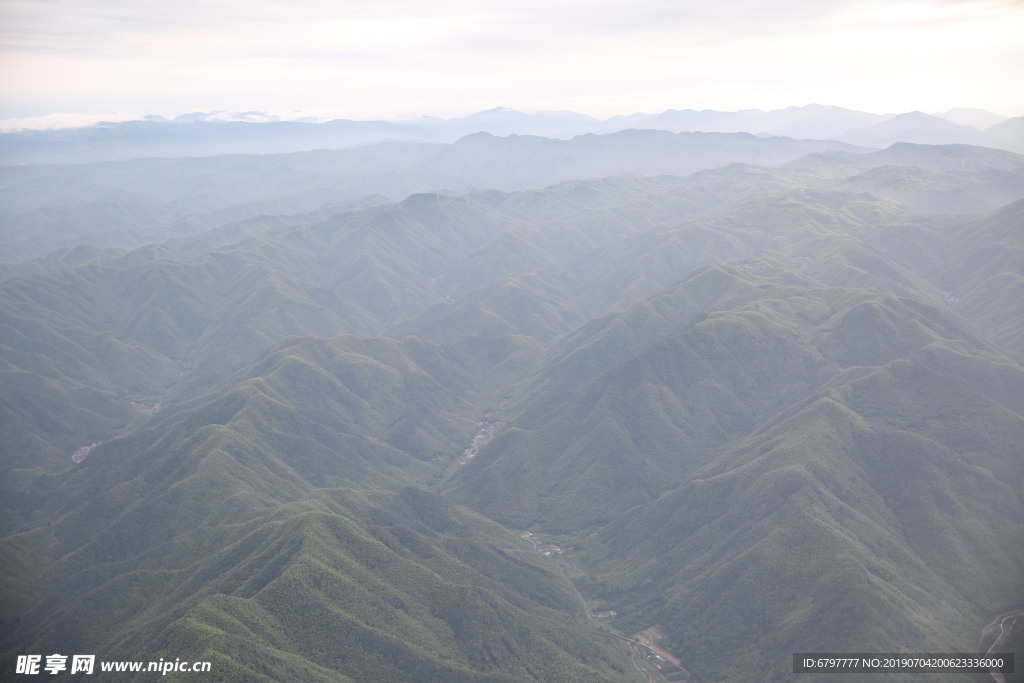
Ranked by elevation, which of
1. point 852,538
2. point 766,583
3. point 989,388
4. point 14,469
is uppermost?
point 989,388

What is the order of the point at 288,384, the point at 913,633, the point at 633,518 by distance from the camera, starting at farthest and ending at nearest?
the point at 288,384
the point at 633,518
the point at 913,633

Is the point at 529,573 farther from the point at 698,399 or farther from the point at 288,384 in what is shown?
the point at 288,384

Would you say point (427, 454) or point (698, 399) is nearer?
point (698, 399)

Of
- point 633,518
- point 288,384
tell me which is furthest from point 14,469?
point 633,518

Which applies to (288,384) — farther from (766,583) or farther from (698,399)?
(766,583)

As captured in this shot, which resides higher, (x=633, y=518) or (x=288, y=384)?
(x=288, y=384)

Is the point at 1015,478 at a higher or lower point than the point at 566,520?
higher

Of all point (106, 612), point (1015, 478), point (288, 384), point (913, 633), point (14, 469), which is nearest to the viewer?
point (913, 633)

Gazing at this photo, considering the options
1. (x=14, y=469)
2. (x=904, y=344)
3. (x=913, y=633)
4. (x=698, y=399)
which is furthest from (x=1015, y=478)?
(x=14, y=469)

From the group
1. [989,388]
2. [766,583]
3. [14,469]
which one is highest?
[989,388]
